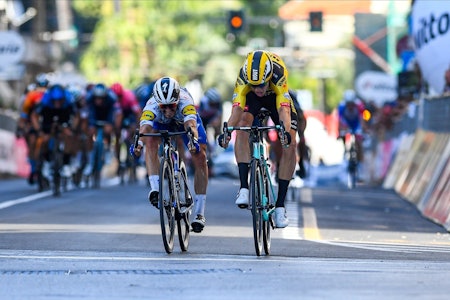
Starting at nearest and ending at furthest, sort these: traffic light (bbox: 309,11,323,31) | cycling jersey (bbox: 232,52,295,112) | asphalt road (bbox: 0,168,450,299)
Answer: asphalt road (bbox: 0,168,450,299)
cycling jersey (bbox: 232,52,295,112)
traffic light (bbox: 309,11,323,31)

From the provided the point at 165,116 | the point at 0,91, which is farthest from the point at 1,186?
the point at 0,91

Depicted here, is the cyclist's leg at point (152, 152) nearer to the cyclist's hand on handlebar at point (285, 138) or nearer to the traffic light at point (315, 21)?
the cyclist's hand on handlebar at point (285, 138)

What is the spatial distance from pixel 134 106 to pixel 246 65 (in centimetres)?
1475

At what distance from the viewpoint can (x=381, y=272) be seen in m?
11.2

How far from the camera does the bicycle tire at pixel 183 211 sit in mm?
13219

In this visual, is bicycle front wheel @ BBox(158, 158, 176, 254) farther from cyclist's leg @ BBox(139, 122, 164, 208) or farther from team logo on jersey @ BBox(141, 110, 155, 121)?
team logo on jersey @ BBox(141, 110, 155, 121)

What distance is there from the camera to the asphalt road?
9.97 m

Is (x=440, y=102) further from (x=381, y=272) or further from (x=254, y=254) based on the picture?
(x=381, y=272)

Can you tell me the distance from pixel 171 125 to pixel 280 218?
137 cm

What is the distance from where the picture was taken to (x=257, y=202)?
41.8ft

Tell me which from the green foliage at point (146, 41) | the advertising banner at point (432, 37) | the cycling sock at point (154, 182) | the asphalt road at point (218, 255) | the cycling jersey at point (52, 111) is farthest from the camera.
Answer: the green foliage at point (146, 41)

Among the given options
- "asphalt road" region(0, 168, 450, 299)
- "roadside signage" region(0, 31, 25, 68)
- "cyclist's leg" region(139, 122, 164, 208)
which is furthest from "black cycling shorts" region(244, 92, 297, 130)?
"roadside signage" region(0, 31, 25, 68)

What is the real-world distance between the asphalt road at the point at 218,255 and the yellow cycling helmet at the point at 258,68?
4.79 ft

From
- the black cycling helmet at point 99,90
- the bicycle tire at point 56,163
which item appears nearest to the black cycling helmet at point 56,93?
the bicycle tire at point 56,163
